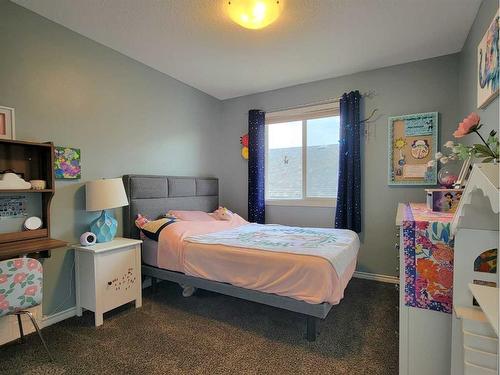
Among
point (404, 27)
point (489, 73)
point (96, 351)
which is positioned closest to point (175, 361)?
point (96, 351)

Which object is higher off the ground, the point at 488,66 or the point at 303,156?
the point at 488,66

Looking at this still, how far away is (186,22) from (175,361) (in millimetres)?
2727

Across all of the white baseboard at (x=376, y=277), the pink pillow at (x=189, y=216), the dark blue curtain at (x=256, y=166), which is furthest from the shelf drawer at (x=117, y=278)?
the white baseboard at (x=376, y=277)

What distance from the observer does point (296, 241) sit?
8.38 ft

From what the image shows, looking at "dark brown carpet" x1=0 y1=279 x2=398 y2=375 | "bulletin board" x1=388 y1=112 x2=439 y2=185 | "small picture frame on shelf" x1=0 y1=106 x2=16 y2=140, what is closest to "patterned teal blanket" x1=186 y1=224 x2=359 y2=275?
"dark brown carpet" x1=0 y1=279 x2=398 y2=375

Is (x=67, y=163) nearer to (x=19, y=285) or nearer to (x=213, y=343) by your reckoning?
(x=19, y=285)

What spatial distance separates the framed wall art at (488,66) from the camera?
5.38 ft

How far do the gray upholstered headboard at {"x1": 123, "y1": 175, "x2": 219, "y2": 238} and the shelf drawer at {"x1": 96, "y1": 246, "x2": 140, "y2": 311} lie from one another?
1.44 ft

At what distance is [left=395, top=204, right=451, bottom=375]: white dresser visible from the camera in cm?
138

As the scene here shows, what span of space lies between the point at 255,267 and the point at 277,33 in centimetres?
218

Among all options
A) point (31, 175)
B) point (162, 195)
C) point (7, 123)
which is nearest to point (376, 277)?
point (162, 195)

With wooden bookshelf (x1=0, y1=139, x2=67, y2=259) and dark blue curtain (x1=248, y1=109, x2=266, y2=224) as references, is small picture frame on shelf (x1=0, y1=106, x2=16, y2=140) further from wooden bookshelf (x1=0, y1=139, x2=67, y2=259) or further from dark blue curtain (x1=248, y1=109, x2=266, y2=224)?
dark blue curtain (x1=248, y1=109, x2=266, y2=224)

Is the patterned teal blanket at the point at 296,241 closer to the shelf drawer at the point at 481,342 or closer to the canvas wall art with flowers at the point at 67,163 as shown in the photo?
the shelf drawer at the point at 481,342

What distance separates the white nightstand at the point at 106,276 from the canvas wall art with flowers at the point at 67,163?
0.67m
